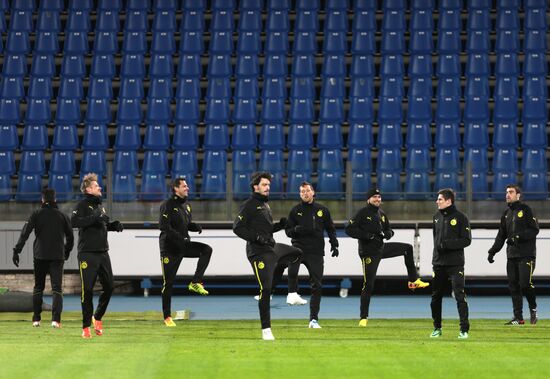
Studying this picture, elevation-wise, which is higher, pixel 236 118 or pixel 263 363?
pixel 236 118

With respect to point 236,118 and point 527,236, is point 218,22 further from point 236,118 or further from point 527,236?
point 527,236

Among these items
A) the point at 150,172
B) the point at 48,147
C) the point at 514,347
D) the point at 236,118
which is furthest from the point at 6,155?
the point at 514,347

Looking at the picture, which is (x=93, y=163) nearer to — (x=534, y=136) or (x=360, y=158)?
(x=360, y=158)

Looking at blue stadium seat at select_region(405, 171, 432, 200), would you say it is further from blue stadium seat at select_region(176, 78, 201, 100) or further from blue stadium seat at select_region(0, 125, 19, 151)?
blue stadium seat at select_region(0, 125, 19, 151)

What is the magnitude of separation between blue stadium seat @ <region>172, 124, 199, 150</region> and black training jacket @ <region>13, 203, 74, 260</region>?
34.6 feet

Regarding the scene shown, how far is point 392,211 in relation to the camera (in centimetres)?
2731

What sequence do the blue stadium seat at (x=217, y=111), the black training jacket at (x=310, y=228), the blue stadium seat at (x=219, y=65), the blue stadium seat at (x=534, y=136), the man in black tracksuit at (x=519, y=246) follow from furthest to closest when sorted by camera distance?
1. the blue stadium seat at (x=219, y=65)
2. the blue stadium seat at (x=217, y=111)
3. the blue stadium seat at (x=534, y=136)
4. the man in black tracksuit at (x=519, y=246)
5. the black training jacket at (x=310, y=228)

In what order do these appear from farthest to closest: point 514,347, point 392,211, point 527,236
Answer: point 392,211, point 527,236, point 514,347

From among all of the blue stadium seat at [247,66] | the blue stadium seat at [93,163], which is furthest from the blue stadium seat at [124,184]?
the blue stadium seat at [247,66]

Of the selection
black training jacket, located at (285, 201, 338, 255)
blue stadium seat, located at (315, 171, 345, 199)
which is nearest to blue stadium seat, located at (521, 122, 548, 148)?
blue stadium seat, located at (315, 171, 345, 199)

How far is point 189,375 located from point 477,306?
1320 cm

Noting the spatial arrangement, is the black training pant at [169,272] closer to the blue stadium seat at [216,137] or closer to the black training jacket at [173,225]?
the black training jacket at [173,225]

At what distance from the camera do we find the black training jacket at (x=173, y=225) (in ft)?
59.4

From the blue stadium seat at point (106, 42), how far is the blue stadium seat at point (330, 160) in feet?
24.5
